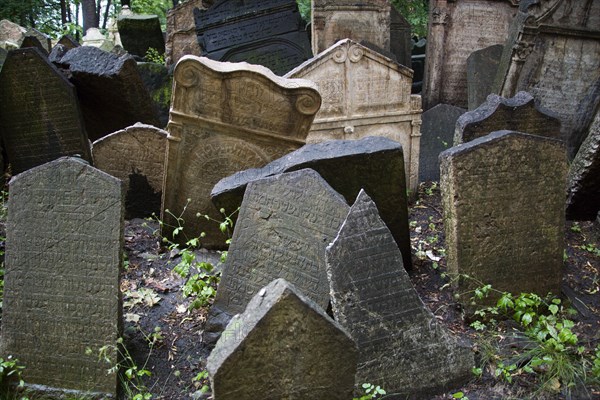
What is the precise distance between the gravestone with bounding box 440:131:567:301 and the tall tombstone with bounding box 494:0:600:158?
332 cm

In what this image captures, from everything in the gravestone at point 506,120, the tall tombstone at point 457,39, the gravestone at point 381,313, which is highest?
the tall tombstone at point 457,39

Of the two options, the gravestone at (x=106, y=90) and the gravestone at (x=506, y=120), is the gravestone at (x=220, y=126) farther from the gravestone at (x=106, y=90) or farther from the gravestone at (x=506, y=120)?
the gravestone at (x=106, y=90)

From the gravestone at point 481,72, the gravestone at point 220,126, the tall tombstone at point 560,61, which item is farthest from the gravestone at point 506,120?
the gravestone at point 481,72

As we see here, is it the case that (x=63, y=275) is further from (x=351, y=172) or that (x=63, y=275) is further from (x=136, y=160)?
(x=136, y=160)

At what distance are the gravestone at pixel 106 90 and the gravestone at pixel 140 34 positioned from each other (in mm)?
6326

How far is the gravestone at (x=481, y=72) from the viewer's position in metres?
8.26

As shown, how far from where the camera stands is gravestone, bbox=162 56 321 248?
5.17 metres

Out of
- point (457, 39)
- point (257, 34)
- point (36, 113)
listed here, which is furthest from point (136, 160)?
point (457, 39)

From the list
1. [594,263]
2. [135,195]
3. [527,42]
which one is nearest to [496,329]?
[594,263]

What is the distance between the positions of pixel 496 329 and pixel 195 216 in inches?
98.7

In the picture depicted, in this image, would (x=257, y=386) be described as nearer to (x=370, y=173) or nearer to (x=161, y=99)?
(x=370, y=173)

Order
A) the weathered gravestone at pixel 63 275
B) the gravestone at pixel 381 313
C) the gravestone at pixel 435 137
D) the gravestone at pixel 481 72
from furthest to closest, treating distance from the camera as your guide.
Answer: the gravestone at pixel 481 72, the gravestone at pixel 435 137, the weathered gravestone at pixel 63 275, the gravestone at pixel 381 313

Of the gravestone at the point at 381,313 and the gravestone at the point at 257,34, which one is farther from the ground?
the gravestone at the point at 257,34

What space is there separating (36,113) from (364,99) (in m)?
3.23
